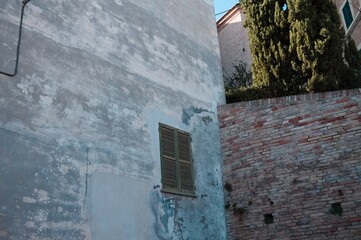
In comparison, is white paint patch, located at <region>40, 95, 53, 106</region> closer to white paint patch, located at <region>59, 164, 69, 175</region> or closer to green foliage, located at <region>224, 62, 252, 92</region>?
white paint patch, located at <region>59, 164, 69, 175</region>

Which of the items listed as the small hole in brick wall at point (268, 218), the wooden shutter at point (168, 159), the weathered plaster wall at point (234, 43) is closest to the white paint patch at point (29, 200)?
the wooden shutter at point (168, 159)

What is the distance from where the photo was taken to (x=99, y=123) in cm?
666

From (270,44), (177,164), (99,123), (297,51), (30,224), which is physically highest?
(270,44)

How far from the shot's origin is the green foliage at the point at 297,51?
9023 millimetres

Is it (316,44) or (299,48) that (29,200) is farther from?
(316,44)

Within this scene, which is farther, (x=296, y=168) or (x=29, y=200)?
(x=296, y=168)

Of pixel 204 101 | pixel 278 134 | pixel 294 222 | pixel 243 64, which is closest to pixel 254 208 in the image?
pixel 294 222

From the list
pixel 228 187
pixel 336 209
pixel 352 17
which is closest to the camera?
pixel 336 209

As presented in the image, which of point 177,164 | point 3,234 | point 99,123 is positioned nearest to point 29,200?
point 3,234

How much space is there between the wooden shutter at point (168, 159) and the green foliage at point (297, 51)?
278 centimetres

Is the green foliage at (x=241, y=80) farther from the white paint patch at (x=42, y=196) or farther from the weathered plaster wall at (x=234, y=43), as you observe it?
the white paint patch at (x=42, y=196)

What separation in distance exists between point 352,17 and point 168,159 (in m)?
11.0

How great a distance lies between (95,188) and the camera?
6211mm

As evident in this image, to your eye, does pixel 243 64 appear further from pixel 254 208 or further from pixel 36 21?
pixel 36 21
